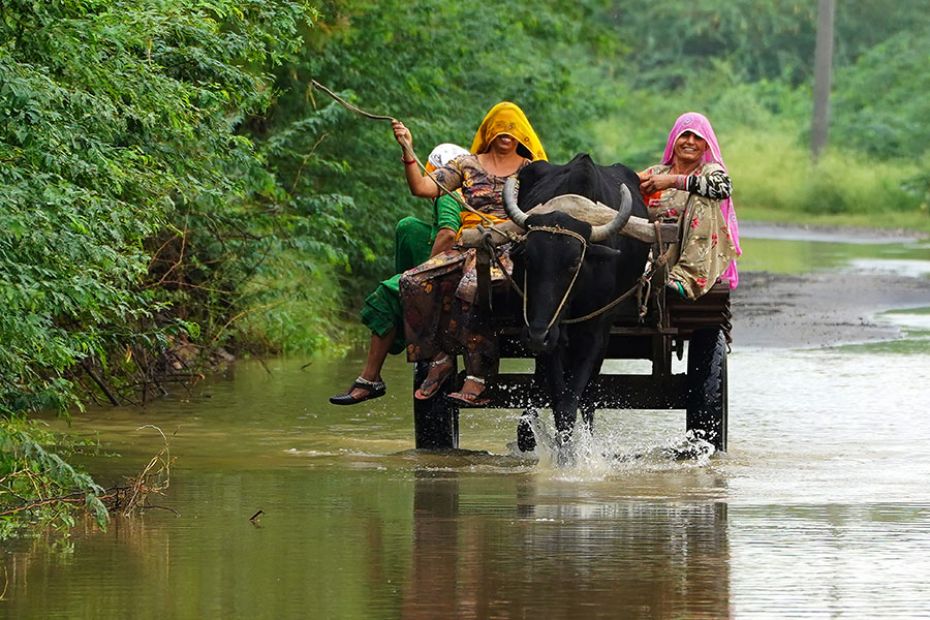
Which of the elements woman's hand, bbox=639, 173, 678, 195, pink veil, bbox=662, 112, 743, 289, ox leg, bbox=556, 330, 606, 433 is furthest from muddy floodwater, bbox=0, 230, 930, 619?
woman's hand, bbox=639, 173, 678, 195

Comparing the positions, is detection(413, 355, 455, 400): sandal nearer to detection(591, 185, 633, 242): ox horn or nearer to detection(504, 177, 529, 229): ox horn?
detection(504, 177, 529, 229): ox horn

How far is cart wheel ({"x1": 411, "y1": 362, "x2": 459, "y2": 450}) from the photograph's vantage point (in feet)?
42.7

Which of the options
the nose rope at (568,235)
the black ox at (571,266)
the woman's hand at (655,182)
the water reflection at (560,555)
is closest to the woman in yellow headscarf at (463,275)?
the black ox at (571,266)

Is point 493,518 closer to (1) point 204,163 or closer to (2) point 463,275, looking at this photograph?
(2) point 463,275

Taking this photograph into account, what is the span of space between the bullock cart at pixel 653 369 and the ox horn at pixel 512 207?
0.31m

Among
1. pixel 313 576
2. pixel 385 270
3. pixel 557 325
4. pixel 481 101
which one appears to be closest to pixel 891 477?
pixel 557 325

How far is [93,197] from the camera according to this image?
10.7 m

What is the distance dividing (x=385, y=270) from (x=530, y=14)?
667cm

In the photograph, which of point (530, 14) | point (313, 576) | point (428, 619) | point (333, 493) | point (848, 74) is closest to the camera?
point (428, 619)

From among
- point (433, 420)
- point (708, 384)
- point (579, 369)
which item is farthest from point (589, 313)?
point (433, 420)

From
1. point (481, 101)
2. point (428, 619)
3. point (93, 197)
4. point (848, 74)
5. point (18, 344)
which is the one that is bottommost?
point (428, 619)

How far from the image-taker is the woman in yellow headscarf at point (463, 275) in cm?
1249

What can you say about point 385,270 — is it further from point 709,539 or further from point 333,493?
point 709,539

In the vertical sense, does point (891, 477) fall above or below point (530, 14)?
below
